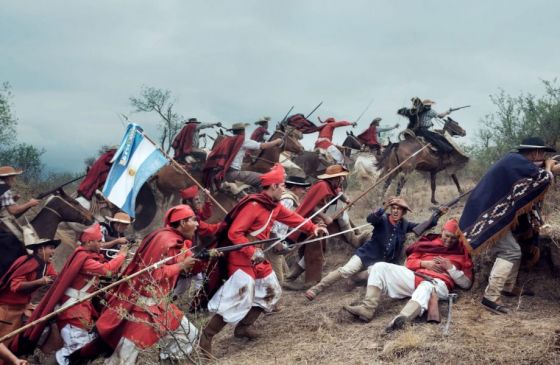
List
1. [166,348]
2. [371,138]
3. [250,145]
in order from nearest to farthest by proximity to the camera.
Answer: [166,348] → [250,145] → [371,138]

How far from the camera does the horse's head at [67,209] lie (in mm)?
10898

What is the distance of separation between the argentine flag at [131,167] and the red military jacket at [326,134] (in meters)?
6.97

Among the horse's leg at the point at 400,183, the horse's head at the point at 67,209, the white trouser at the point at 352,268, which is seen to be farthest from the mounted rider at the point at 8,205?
the horse's leg at the point at 400,183

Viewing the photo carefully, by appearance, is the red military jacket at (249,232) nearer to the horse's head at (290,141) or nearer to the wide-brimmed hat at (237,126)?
the wide-brimmed hat at (237,126)

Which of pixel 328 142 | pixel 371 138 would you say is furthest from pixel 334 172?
pixel 371 138

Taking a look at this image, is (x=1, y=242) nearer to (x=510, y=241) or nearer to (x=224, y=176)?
(x=224, y=176)

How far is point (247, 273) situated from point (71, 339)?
2016 millimetres

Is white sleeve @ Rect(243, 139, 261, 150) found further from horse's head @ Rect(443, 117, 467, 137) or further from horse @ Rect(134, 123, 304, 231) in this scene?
horse's head @ Rect(443, 117, 467, 137)

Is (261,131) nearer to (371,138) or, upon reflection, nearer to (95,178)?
(371,138)

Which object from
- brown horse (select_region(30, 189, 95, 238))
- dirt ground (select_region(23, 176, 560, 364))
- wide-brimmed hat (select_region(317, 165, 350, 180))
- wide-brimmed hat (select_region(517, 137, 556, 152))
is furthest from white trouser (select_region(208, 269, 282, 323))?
brown horse (select_region(30, 189, 95, 238))

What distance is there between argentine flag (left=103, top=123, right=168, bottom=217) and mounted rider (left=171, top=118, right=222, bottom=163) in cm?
487

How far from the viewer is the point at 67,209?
36.2 ft

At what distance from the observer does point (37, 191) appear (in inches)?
776

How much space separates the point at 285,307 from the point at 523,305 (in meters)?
3.10
